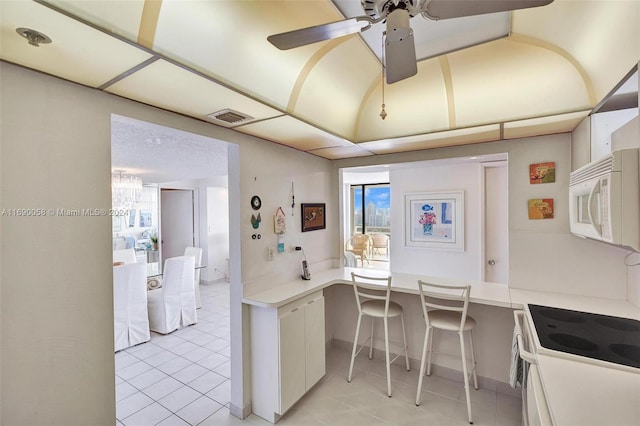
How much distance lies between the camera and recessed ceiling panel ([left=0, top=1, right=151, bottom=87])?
0.93 m

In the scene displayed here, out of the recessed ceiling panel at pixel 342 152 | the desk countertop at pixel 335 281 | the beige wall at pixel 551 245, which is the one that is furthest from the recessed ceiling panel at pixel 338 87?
the desk countertop at pixel 335 281

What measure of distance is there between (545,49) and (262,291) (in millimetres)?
2659

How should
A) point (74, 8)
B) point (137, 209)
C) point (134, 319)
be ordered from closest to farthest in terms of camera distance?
1. point (74, 8)
2. point (134, 319)
3. point (137, 209)

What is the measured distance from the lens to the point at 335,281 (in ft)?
9.21

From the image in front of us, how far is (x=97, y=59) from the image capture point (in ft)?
3.92

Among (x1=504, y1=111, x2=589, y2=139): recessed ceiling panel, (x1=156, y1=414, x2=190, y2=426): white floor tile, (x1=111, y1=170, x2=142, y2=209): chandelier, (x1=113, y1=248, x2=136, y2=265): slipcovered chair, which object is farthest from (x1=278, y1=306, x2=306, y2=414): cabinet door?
(x1=113, y1=248, x2=136, y2=265): slipcovered chair

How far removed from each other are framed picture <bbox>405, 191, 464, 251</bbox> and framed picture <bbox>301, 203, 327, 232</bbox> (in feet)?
5.46

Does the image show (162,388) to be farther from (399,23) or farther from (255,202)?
(399,23)

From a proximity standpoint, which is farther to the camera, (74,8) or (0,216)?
(0,216)

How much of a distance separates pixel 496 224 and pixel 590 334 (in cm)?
242

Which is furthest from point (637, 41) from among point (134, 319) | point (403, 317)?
point (134, 319)

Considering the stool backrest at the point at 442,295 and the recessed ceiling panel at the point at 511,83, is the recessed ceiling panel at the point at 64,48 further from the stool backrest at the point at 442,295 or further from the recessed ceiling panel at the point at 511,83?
the stool backrest at the point at 442,295

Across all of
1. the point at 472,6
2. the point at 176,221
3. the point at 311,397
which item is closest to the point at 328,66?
the point at 472,6

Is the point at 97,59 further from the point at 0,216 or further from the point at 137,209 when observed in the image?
the point at 137,209
